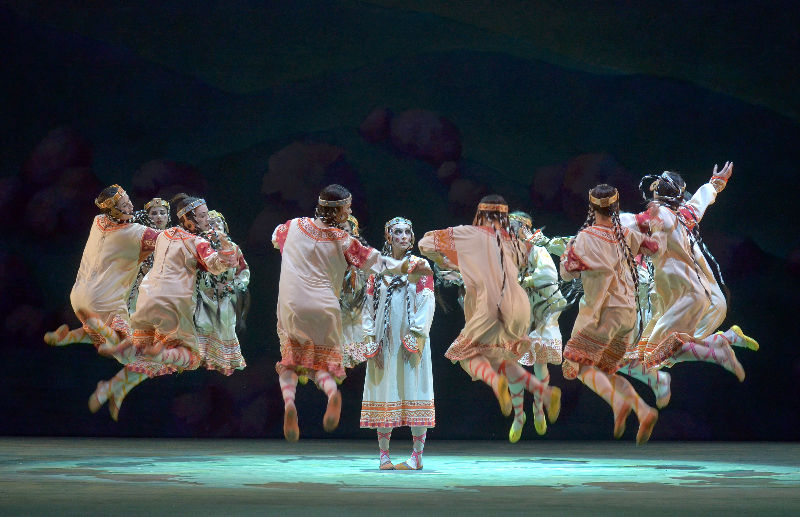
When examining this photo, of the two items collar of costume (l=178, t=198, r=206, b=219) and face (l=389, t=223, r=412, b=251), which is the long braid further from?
collar of costume (l=178, t=198, r=206, b=219)

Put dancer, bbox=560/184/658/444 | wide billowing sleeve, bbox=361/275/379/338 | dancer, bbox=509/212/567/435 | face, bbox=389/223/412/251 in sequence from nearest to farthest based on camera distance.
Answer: dancer, bbox=560/184/658/444
face, bbox=389/223/412/251
wide billowing sleeve, bbox=361/275/379/338
dancer, bbox=509/212/567/435

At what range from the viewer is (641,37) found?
364 inches

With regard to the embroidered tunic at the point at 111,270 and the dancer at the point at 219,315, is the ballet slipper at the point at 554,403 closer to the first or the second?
the dancer at the point at 219,315

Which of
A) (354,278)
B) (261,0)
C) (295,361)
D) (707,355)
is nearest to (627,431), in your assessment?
(707,355)

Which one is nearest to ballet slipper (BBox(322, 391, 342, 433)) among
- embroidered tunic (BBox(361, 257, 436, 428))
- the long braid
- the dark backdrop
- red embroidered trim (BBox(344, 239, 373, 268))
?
embroidered tunic (BBox(361, 257, 436, 428))

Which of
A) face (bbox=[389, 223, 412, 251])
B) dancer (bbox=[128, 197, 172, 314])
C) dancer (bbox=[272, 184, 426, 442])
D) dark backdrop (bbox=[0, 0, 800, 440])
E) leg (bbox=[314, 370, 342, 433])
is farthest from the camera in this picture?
dark backdrop (bbox=[0, 0, 800, 440])

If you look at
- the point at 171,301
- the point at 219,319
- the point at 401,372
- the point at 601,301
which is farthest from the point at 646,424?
the point at 219,319

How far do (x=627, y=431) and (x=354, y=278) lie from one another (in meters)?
3.19

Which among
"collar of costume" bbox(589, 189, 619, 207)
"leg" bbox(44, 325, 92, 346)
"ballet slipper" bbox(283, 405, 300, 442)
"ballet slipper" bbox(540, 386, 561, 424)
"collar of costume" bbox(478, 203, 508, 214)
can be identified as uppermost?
"collar of costume" bbox(589, 189, 619, 207)

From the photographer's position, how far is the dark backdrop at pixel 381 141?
9.13 m

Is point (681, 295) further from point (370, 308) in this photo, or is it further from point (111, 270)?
point (111, 270)

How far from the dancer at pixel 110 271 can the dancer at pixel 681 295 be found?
10.9 feet

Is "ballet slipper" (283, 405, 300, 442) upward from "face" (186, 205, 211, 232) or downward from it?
downward

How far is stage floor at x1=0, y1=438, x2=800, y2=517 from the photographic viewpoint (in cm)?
472
